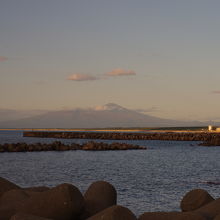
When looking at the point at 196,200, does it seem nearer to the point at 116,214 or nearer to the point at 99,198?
the point at 99,198

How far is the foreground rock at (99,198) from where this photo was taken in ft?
27.9

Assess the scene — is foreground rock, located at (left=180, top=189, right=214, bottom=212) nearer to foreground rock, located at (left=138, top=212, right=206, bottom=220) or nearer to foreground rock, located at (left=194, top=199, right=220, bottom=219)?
foreground rock, located at (left=194, top=199, right=220, bottom=219)

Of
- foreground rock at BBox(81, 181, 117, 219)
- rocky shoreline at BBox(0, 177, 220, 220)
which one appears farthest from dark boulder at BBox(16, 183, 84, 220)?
foreground rock at BBox(81, 181, 117, 219)

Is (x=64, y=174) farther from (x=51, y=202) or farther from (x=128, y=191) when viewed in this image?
(x=51, y=202)

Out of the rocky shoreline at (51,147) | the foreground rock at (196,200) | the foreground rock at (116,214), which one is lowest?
the rocky shoreline at (51,147)

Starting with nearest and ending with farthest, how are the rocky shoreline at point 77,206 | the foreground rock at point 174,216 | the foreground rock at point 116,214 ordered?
1. the foreground rock at point 116,214
2. the rocky shoreline at point 77,206
3. the foreground rock at point 174,216

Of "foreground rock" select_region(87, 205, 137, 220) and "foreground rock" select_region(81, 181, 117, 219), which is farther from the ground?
"foreground rock" select_region(87, 205, 137, 220)

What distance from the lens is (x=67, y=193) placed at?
741cm

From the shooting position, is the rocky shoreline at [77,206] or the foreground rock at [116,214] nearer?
the foreground rock at [116,214]

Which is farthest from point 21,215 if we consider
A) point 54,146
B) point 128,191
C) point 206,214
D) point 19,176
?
point 54,146

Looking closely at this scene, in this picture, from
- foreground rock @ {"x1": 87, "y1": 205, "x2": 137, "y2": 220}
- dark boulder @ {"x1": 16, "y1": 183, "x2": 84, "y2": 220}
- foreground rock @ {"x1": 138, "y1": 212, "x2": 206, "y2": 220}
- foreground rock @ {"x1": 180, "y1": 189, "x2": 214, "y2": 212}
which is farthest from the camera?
foreground rock @ {"x1": 180, "y1": 189, "x2": 214, "y2": 212}

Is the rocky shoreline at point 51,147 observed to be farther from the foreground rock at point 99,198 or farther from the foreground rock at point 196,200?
the foreground rock at point 196,200

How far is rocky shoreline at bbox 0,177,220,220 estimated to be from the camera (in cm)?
668

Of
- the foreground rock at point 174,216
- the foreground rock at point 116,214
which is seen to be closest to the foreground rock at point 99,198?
the foreground rock at point 174,216
